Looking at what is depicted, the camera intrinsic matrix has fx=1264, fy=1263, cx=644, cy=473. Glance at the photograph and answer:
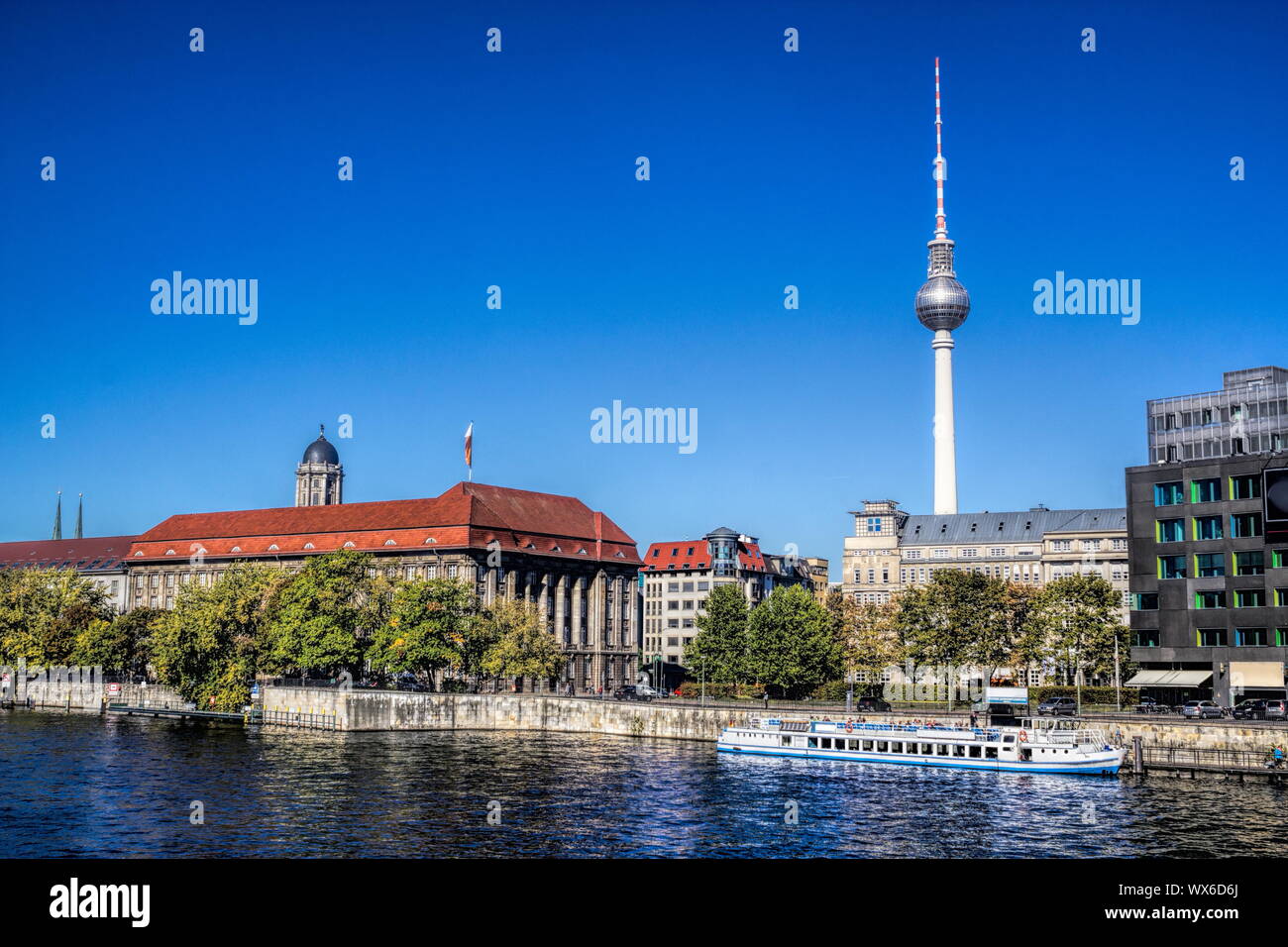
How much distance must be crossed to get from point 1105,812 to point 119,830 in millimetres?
52295

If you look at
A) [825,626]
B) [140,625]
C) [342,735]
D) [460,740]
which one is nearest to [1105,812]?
[460,740]

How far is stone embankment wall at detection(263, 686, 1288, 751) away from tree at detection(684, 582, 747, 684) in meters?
34.5

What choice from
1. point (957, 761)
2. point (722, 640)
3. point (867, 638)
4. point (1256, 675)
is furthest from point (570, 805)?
point (722, 640)

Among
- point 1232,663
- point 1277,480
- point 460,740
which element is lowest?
point 460,740

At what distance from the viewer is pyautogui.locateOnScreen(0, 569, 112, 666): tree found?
521 feet

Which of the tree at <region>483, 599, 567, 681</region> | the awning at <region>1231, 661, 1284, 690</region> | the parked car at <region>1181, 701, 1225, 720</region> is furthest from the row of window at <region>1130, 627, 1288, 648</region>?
the tree at <region>483, 599, 567, 681</region>

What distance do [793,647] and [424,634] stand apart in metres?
45.1

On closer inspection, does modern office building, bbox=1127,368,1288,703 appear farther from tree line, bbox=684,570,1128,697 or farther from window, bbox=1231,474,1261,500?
tree line, bbox=684,570,1128,697

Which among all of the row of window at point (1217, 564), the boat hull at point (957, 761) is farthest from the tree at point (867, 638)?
the boat hull at point (957, 761)

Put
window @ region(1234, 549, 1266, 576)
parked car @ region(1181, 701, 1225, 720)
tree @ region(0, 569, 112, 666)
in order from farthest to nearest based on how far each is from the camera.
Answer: tree @ region(0, 569, 112, 666) < window @ region(1234, 549, 1266, 576) < parked car @ region(1181, 701, 1225, 720)

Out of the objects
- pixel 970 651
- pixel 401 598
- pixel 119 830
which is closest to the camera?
pixel 119 830
